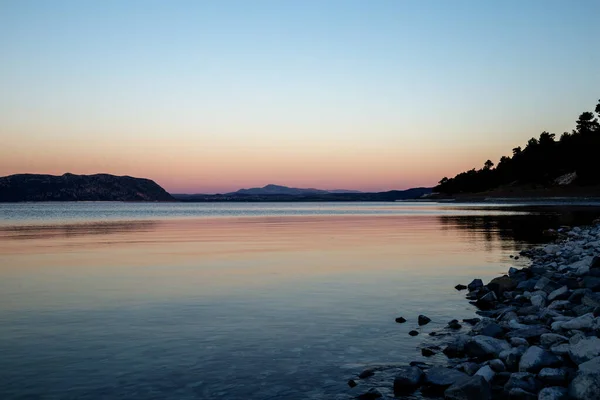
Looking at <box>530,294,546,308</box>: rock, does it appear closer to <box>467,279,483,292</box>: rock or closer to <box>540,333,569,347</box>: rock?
<box>467,279,483,292</box>: rock

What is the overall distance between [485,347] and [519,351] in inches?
30.5

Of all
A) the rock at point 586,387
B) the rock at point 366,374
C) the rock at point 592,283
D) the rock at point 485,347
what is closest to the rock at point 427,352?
the rock at point 485,347

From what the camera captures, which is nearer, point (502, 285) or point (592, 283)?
point (592, 283)

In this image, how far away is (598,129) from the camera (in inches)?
6890

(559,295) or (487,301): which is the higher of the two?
(559,295)

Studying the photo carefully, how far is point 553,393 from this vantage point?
9000mm

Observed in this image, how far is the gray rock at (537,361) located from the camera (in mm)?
10422

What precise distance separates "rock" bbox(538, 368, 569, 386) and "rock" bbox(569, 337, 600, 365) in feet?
2.35

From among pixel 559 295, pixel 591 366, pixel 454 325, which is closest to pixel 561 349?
pixel 591 366

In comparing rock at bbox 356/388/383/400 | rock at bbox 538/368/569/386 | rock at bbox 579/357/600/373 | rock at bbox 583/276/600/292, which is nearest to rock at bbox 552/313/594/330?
rock at bbox 538/368/569/386

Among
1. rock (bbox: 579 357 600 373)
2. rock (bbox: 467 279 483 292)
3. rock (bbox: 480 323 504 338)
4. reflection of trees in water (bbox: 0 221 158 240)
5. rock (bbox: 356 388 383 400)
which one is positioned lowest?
rock (bbox: 356 388 383 400)

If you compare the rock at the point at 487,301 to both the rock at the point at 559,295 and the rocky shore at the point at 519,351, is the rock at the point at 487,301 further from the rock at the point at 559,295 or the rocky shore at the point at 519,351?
the rock at the point at 559,295

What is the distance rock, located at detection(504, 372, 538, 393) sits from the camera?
9.62 meters

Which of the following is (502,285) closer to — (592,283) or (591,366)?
(592,283)
